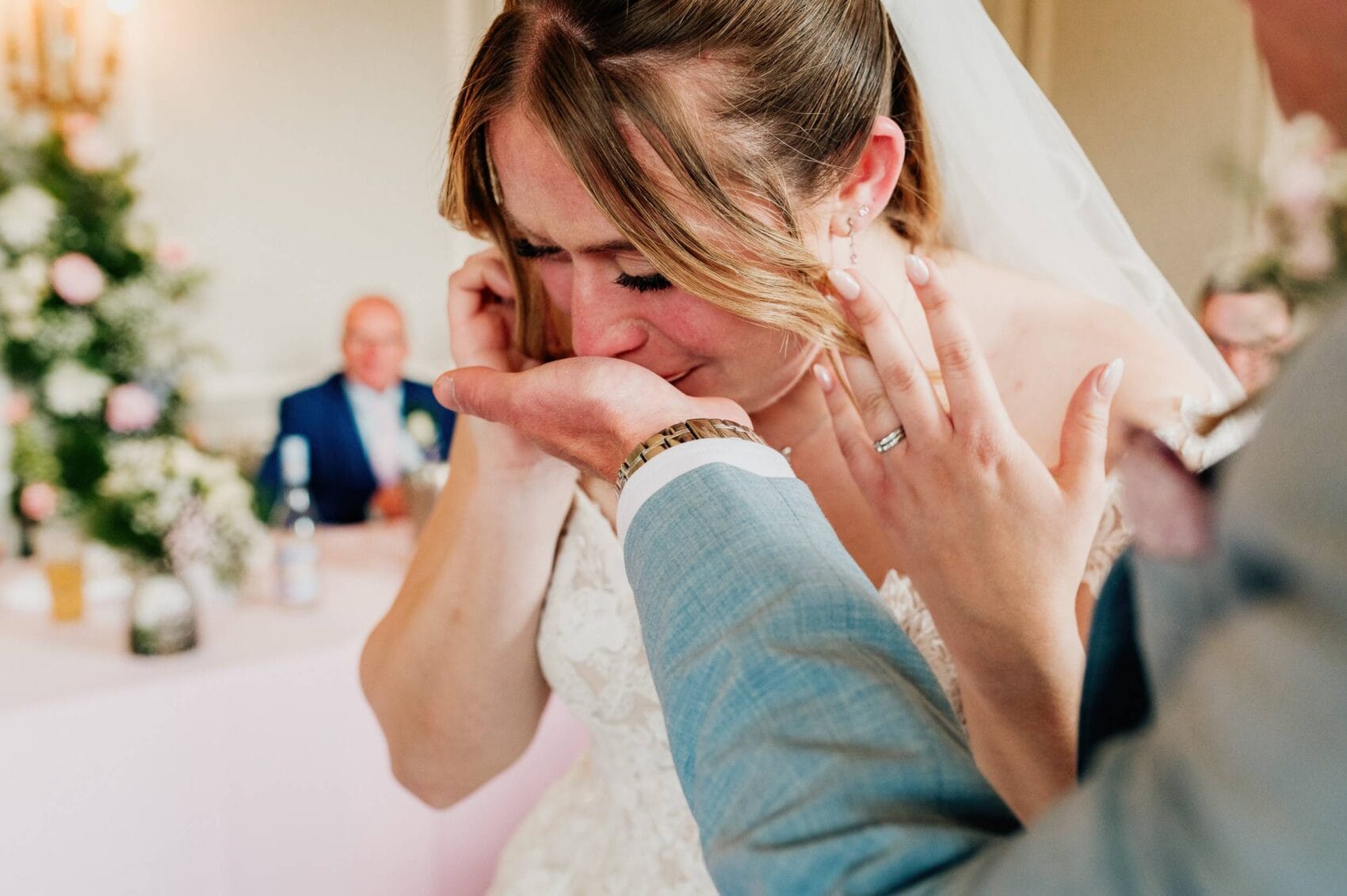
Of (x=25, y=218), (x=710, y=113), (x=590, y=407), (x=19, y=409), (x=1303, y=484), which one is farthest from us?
(x=19, y=409)

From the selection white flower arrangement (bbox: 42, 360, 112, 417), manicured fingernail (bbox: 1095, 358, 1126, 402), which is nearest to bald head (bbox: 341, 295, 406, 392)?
white flower arrangement (bbox: 42, 360, 112, 417)

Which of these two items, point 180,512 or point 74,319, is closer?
point 180,512

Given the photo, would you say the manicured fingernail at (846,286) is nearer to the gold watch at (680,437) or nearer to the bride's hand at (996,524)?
the bride's hand at (996,524)

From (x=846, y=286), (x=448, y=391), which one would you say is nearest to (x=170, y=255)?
(x=448, y=391)

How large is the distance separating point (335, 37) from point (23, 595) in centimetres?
328

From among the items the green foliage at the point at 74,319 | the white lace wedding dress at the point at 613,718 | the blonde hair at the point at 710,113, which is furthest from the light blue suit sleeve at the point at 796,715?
the green foliage at the point at 74,319

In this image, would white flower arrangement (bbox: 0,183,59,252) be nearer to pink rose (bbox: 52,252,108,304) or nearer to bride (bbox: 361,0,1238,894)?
pink rose (bbox: 52,252,108,304)

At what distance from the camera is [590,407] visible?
2.72 ft

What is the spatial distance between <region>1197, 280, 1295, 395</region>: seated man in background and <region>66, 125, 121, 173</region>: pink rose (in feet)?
10.8

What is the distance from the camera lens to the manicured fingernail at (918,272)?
84cm

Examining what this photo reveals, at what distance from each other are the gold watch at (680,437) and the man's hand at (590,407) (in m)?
0.07

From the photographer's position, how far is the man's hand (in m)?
0.76

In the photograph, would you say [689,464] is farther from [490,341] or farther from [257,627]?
[257,627]

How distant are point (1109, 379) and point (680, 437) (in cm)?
44
